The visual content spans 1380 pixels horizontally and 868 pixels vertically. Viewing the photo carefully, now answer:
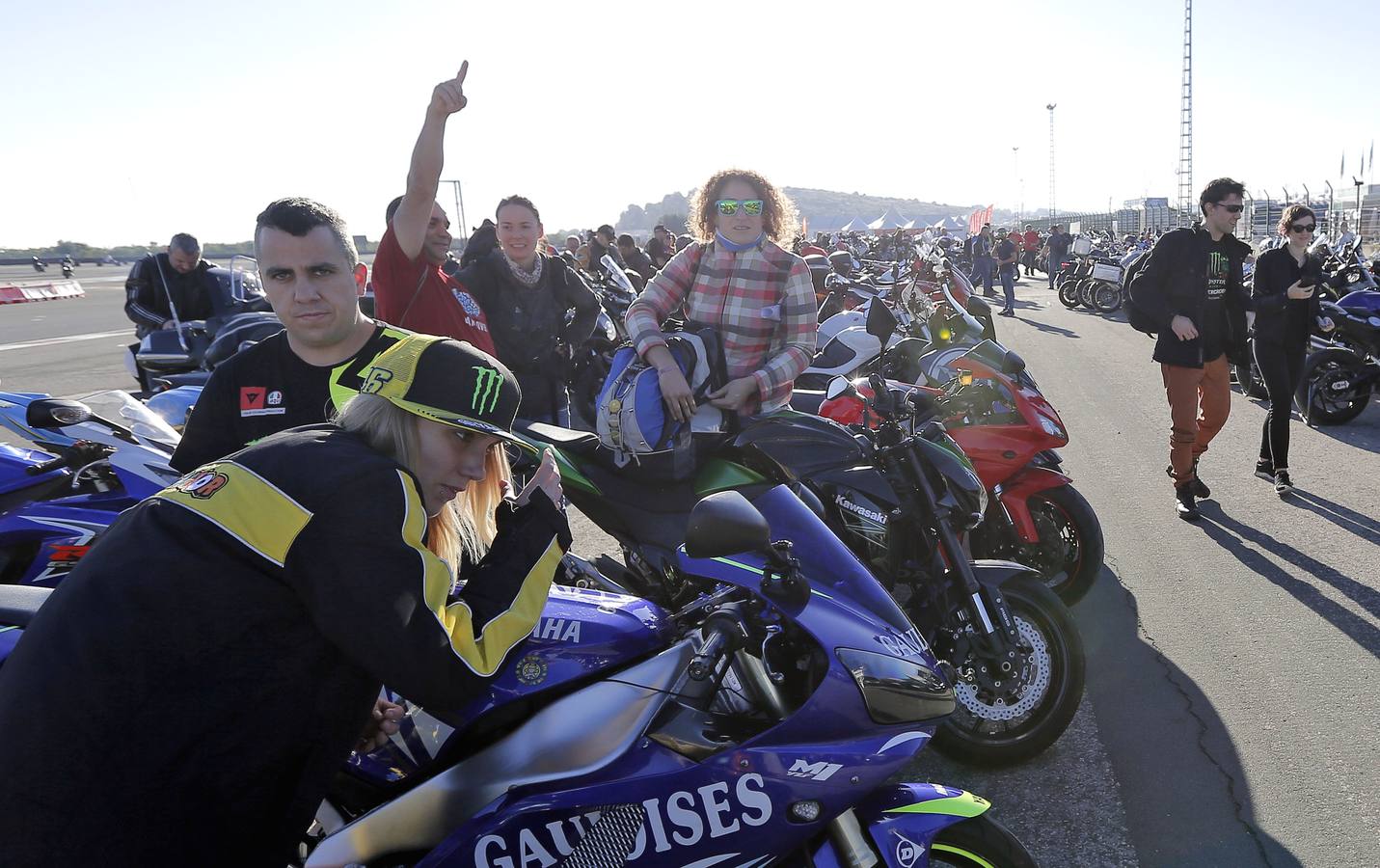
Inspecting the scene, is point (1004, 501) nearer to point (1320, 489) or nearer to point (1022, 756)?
point (1022, 756)

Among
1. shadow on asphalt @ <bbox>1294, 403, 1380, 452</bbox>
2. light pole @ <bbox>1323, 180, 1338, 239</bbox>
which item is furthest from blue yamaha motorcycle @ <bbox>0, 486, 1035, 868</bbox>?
light pole @ <bbox>1323, 180, 1338, 239</bbox>

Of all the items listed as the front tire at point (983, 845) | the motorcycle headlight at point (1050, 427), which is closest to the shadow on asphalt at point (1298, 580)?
the motorcycle headlight at point (1050, 427)

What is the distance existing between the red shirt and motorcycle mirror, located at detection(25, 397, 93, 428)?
1.38m

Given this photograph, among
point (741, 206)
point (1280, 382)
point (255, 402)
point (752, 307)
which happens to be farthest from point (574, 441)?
point (1280, 382)

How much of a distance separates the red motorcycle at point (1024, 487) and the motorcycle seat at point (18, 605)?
311 centimetres

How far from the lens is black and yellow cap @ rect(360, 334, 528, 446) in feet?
5.20

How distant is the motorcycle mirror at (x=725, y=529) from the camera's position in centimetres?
174

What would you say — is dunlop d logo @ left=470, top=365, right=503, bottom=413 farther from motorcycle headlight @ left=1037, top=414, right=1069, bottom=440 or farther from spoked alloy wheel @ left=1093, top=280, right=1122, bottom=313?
spoked alloy wheel @ left=1093, top=280, right=1122, bottom=313

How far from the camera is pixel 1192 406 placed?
5.81 metres

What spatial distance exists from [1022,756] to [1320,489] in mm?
4527

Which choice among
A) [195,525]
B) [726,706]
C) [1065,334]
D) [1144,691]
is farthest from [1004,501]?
[1065,334]

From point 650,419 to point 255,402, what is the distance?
132 cm

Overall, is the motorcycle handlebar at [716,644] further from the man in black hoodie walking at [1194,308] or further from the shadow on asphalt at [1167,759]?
the man in black hoodie walking at [1194,308]

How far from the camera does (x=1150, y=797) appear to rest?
10.0 ft
